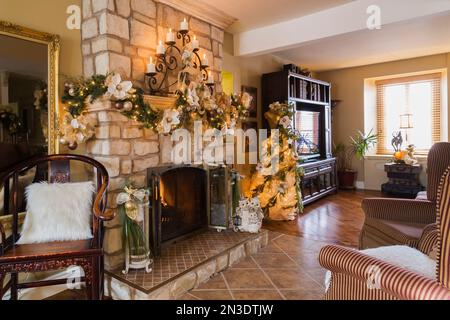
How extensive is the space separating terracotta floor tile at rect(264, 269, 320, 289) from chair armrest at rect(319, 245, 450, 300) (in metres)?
0.89

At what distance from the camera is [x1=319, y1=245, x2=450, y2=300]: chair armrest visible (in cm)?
109

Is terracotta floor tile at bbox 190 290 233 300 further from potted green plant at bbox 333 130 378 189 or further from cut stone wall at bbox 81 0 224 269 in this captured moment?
potted green plant at bbox 333 130 378 189

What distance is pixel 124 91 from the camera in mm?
2227

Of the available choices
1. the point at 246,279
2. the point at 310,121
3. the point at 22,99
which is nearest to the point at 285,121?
the point at 310,121

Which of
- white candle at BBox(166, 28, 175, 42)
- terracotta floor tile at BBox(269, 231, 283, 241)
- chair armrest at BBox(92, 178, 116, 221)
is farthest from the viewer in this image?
terracotta floor tile at BBox(269, 231, 283, 241)

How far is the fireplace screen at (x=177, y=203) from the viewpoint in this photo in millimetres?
2432

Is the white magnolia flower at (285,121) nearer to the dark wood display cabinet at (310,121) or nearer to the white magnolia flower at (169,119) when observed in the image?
the dark wood display cabinet at (310,121)

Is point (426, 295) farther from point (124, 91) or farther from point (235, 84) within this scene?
point (235, 84)

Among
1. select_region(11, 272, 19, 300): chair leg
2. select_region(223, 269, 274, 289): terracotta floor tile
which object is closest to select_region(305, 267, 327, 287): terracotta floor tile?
select_region(223, 269, 274, 289): terracotta floor tile

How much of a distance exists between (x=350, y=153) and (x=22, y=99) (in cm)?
601

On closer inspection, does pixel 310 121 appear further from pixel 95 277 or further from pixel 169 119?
pixel 95 277

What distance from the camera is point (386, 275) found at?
122 cm
